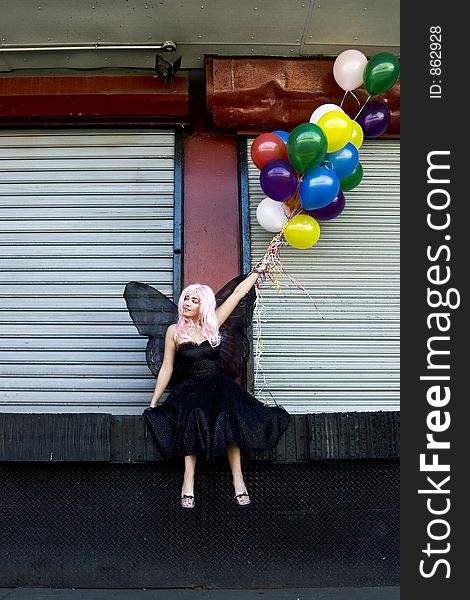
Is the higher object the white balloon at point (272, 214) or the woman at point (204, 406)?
the white balloon at point (272, 214)

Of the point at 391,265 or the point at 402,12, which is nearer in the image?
the point at 402,12

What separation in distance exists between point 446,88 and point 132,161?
8.72 feet

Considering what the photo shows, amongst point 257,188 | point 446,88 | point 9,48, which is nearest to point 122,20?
point 9,48

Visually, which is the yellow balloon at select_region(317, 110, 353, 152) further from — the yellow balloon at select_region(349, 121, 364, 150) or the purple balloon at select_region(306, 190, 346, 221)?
the purple balloon at select_region(306, 190, 346, 221)

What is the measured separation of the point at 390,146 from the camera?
610 centimetres

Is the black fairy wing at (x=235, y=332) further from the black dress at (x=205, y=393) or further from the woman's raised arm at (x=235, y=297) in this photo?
the woman's raised arm at (x=235, y=297)

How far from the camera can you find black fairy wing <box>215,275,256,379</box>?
206 inches

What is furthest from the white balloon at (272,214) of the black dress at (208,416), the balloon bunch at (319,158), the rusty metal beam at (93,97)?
the rusty metal beam at (93,97)

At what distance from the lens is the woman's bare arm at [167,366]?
4.89 m

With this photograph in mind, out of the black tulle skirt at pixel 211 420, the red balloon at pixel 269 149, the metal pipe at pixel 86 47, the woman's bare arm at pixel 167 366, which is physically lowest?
the black tulle skirt at pixel 211 420

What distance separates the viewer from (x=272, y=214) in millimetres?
5324

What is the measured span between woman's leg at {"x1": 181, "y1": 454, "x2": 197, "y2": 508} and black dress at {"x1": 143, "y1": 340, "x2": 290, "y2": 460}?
0.07 metres

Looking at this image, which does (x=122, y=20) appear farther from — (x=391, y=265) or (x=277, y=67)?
(x=391, y=265)

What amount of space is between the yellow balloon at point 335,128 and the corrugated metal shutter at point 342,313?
1.01 m
